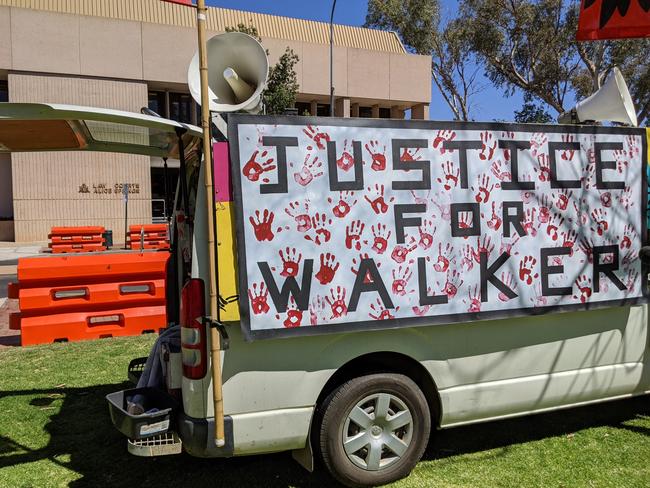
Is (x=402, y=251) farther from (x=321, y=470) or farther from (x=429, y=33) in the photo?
(x=429, y=33)

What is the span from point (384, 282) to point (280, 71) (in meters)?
21.3

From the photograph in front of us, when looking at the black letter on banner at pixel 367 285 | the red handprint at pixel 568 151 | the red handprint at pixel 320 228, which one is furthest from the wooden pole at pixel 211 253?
the red handprint at pixel 568 151

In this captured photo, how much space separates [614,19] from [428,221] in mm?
4165

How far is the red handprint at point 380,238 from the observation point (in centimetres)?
327

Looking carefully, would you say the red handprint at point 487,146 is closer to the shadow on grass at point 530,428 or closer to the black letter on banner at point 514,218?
the black letter on banner at point 514,218

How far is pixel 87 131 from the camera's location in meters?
3.80

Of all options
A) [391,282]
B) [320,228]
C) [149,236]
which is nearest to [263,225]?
[320,228]

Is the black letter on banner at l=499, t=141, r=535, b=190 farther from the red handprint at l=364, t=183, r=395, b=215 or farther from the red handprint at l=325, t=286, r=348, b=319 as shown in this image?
the red handprint at l=325, t=286, r=348, b=319

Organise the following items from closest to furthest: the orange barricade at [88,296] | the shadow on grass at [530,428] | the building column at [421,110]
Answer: the shadow on grass at [530,428], the orange barricade at [88,296], the building column at [421,110]

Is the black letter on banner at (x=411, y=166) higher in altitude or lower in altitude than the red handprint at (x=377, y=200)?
higher

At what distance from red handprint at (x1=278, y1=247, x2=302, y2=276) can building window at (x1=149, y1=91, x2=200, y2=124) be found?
27.6 m

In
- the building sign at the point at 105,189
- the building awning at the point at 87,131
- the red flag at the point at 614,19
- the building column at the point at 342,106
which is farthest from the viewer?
the building column at the point at 342,106

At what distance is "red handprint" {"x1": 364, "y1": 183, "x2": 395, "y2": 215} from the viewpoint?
3.27 metres

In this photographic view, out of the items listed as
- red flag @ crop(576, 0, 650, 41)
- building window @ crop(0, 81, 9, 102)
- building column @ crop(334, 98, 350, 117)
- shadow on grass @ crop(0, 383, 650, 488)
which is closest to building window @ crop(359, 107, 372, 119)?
building column @ crop(334, 98, 350, 117)
